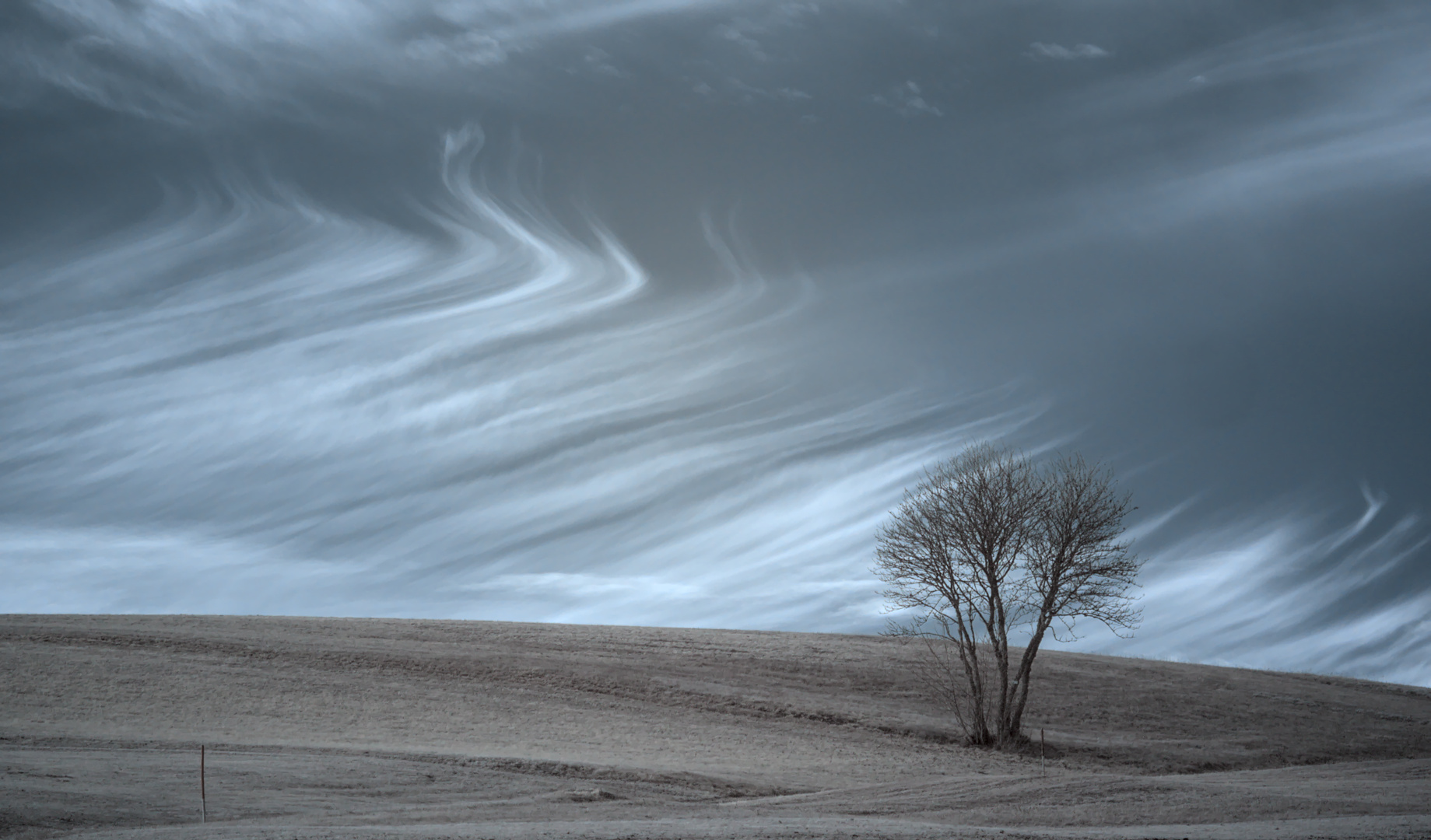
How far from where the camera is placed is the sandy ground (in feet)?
51.3

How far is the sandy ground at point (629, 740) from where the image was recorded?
15.6 meters

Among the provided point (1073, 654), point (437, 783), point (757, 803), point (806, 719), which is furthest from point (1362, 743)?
point (437, 783)

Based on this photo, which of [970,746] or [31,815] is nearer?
[31,815]

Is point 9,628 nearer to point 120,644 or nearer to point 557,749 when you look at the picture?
point 120,644

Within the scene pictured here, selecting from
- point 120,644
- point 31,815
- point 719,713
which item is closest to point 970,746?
point 719,713

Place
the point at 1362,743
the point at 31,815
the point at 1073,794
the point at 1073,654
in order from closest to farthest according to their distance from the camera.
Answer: the point at 31,815 < the point at 1073,794 < the point at 1362,743 < the point at 1073,654

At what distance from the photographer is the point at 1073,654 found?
43969mm

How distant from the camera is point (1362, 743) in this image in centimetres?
3312

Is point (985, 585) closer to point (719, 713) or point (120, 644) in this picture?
point (719, 713)

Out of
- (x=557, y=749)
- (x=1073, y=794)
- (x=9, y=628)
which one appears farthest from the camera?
(x=9, y=628)

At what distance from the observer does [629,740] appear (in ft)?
85.7

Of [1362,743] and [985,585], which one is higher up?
[985,585]

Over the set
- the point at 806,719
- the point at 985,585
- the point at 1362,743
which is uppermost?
the point at 985,585

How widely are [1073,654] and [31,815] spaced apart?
1565 inches
